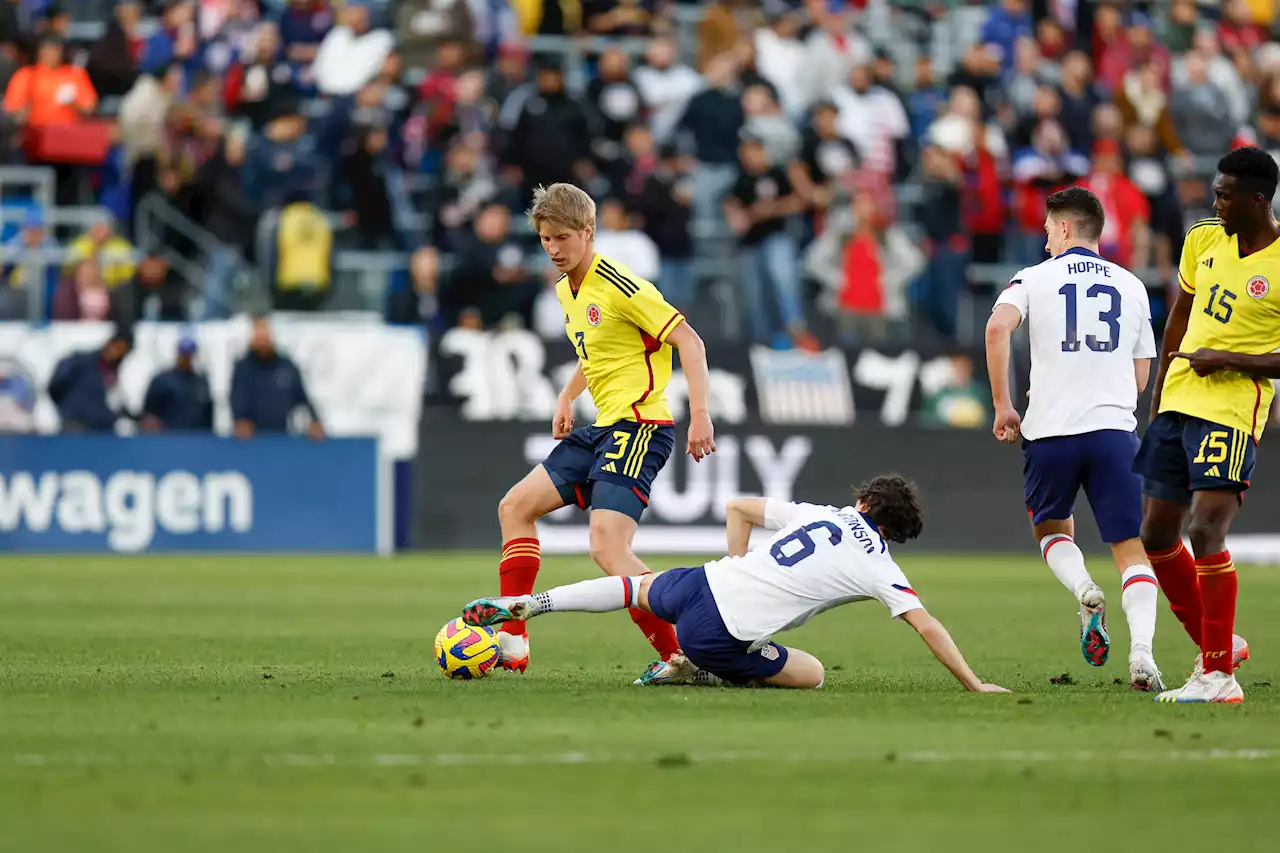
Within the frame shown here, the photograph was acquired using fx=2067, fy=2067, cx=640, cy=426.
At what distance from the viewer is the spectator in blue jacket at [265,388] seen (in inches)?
829

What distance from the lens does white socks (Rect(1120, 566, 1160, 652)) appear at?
29.9ft

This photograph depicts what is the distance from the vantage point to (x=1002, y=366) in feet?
29.8

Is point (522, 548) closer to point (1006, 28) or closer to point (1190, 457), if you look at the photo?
point (1190, 457)

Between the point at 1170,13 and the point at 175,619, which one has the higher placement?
the point at 1170,13

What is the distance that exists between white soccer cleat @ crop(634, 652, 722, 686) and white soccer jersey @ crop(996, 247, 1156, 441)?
1895mm

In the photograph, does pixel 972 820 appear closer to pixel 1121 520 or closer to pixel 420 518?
pixel 1121 520

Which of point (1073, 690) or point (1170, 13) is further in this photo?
point (1170, 13)

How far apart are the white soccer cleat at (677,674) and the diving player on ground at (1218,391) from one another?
1.92 metres

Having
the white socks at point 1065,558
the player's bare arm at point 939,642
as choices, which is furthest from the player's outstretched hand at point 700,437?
the white socks at point 1065,558

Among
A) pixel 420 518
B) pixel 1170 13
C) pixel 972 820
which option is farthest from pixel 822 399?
pixel 972 820

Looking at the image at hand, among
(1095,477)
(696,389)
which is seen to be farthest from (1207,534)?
(696,389)

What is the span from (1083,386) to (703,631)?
2.27m

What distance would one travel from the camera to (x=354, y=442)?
21203 mm

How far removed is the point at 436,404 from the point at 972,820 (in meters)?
16.9
